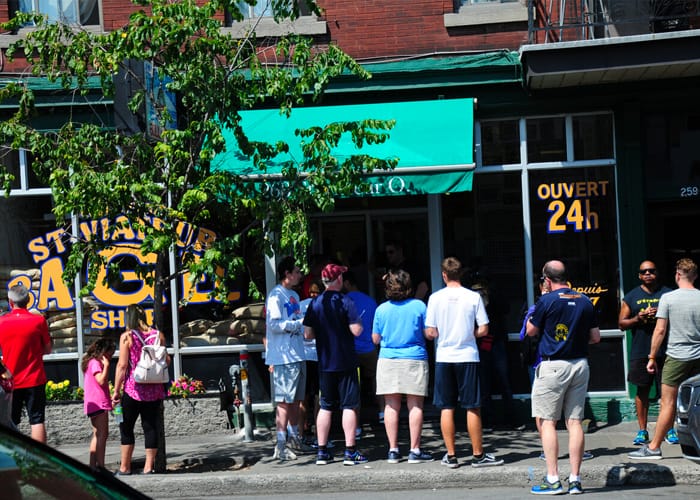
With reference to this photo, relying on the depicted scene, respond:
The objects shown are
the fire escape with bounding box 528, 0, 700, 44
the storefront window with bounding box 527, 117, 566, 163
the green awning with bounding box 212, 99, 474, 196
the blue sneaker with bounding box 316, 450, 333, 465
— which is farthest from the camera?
the storefront window with bounding box 527, 117, 566, 163

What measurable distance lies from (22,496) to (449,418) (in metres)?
6.25

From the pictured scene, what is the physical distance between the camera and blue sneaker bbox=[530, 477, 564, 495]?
783 centimetres

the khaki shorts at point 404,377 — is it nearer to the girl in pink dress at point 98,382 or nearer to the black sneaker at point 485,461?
the black sneaker at point 485,461

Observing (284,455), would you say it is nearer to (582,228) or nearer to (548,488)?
(548,488)

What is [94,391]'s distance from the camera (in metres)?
8.67

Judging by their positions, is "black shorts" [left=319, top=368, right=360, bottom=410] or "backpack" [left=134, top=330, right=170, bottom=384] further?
"black shorts" [left=319, top=368, right=360, bottom=410]

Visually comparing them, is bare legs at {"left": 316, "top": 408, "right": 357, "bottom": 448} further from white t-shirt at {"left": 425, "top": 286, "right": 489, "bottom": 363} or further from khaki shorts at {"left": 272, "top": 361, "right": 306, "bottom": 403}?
white t-shirt at {"left": 425, "top": 286, "right": 489, "bottom": 363}

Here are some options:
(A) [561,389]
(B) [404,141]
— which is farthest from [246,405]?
(A) [561,389]

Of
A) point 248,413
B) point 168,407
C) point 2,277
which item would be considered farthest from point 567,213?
point 2,277

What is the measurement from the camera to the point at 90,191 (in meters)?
8.37

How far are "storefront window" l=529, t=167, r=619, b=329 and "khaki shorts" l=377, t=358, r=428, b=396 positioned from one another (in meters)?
2.85

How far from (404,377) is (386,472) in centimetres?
95

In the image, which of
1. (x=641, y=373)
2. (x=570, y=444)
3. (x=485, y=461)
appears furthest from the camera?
(x=641, y=373)

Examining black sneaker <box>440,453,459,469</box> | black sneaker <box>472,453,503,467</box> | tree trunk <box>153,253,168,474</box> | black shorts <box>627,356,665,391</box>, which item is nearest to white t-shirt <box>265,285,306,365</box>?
tree trunk <box>153,253,168,474</box>
